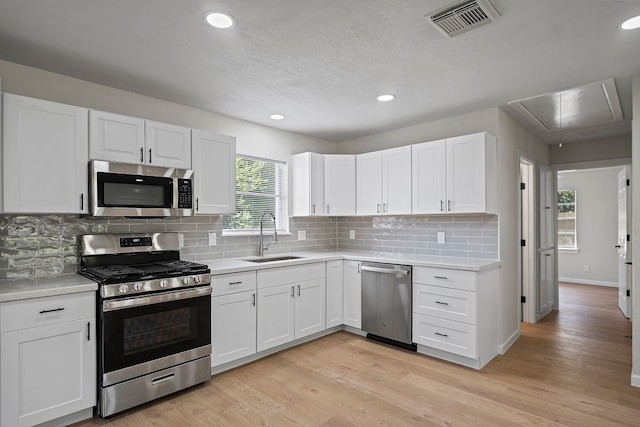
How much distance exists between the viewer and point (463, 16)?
2.02 meters

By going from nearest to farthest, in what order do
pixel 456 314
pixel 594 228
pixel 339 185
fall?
pixel 456 314
pixel 339 185
pixel 594 228

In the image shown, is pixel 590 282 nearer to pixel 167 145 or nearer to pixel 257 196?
A: pixel 257 196

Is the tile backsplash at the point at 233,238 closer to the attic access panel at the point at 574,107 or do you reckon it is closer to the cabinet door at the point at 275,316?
the cabinet door at the point at 275,316

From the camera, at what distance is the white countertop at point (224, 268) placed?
219 cm

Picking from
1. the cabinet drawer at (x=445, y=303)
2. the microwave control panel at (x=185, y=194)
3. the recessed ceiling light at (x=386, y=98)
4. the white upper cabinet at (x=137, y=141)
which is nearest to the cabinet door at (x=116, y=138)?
the white upper cabinet at (x=137, y=141)

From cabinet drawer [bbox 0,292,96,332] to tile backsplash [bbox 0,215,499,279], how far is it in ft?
1.89

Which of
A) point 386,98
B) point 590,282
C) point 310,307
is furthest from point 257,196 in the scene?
point 590,282

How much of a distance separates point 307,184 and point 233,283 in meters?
1.77

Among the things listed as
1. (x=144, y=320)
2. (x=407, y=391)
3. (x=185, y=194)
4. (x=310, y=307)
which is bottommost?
(x=407, y=391)

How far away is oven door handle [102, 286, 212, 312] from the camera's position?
2.42m

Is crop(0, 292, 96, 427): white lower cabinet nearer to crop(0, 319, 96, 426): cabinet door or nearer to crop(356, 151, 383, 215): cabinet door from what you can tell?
crop(0, 319, 96, 426): cabinet door

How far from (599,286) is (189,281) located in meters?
8.04

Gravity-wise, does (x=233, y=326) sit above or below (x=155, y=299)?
below

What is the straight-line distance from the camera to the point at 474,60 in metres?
2.60
